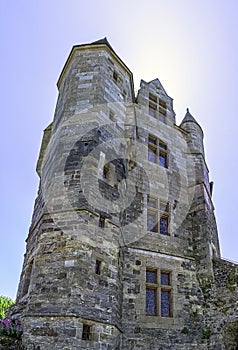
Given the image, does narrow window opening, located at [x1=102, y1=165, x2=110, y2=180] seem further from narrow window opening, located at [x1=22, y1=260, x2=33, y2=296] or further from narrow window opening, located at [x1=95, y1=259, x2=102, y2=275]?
narrow window opening, located at [x1=22, y1=260, x2=33, y2=296]

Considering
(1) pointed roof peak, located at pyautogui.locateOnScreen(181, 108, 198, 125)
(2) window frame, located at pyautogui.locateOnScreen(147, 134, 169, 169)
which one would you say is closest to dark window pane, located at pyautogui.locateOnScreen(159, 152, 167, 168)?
(2) window frame, located at pyautogui.locateOnScreen(147, 134, 169, 169)

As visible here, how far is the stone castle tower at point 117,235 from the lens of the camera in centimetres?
760

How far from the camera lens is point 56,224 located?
851 cm

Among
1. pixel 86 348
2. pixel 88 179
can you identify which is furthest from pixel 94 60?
pixel 86 348

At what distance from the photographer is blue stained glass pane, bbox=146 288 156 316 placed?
9.42 meters

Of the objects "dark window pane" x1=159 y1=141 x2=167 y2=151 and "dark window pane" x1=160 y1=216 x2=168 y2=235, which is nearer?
"dark window pane" x1=160 y1=216 x2=168 y2=235

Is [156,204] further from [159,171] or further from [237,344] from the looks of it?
[237,344]

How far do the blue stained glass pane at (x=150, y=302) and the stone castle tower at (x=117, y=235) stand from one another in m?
0.03

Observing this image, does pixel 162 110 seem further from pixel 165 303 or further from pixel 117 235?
pixel 165 303

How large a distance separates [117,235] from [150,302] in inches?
84.4

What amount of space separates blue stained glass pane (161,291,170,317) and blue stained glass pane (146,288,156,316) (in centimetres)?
24

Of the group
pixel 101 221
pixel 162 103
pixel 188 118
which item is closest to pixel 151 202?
pixel 101 221

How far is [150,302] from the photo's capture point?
9602mm

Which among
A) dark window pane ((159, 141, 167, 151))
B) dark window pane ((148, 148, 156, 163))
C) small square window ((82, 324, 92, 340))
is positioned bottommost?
small square window ((82, 324, 92, 340))
